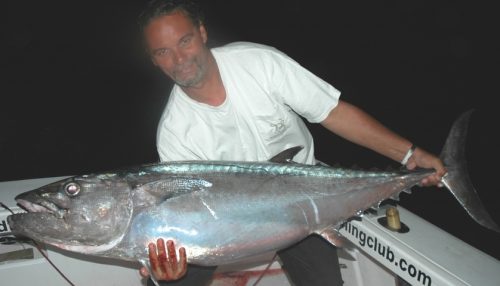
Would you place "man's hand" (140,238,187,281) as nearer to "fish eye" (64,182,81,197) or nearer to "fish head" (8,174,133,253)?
→ "fish head" (8,174,133,253)

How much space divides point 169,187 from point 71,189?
44 centimetres

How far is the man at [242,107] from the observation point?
212 cm

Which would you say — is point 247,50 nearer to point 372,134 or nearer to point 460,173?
point 372,134

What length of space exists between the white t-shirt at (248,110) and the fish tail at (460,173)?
66 centimetres

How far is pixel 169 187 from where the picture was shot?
173 centimetres

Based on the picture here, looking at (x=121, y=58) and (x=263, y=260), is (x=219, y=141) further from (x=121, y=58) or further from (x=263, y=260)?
(x=121, y=58)

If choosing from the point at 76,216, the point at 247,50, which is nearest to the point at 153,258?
the point at 76,216

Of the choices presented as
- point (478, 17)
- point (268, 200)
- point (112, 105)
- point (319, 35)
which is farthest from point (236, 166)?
point (319, 35)

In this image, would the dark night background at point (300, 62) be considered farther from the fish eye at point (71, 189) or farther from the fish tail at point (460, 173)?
the fish eye at point (71, 189)

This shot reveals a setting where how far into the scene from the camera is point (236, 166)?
183 cm

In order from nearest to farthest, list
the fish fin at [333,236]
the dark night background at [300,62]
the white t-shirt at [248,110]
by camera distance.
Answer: the fish fin at [333,236]
the white t-shirt at [248,110]
the dark night background at [300,62]

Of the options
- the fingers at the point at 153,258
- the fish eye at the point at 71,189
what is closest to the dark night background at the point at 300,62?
the fingers at the point at 153,258

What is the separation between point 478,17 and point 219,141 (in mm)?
21957

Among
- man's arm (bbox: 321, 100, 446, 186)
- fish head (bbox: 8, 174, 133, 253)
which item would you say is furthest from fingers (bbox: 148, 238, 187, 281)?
man's arm (bbox: 321, 100, 446, 186)
